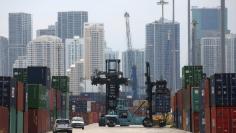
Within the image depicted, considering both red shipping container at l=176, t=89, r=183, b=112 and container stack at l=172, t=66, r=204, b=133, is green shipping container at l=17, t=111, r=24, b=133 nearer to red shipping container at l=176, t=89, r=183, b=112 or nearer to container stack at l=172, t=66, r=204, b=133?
container stack at l=172, t=66, r=204, b=133

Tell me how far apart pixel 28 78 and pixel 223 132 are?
125 ft

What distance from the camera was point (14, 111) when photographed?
47406mm

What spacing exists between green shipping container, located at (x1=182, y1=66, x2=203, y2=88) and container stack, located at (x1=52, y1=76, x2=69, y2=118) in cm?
1713

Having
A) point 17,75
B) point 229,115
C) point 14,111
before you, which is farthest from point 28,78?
point 229,115

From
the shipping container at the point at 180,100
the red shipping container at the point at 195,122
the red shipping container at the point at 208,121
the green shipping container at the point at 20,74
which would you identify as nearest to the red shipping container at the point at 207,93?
the red shipping container at the point at 208,121

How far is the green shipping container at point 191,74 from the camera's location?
8938 centimetres

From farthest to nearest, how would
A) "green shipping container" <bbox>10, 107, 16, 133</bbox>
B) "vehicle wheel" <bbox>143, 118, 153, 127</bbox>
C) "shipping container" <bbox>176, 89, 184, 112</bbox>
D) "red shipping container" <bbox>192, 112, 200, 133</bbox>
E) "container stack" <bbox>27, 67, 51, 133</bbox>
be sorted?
1. "vehicle wheel" <bbox>143, 118, 153, 127</bbox>
2. "shipping container" <bbox>176, 89, 184, 112</bbox>
3. "red shipping container" <bbox>192, 112, 200, 133</bbox>
4. "container stack" <bbox>27, 67, 51, 133</bbox>
5. "green shipping container" <bbox>10, 107, 16, 133</bbox>

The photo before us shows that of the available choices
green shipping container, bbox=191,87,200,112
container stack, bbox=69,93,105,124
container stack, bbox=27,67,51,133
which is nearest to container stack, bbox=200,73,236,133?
green shipping container, bbox=191,87,200,112

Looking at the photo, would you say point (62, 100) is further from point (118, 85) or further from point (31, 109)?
point (31, 109)

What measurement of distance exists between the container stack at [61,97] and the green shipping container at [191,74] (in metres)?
17.1

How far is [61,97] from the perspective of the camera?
92.9m

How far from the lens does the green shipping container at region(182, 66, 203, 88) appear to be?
89.4 meters

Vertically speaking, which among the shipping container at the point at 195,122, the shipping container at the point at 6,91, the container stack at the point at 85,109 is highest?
the shipping container at the point at 6,91

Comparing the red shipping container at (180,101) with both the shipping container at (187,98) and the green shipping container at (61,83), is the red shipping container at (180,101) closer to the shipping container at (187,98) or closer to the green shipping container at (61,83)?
the shipping container at (187,98)
